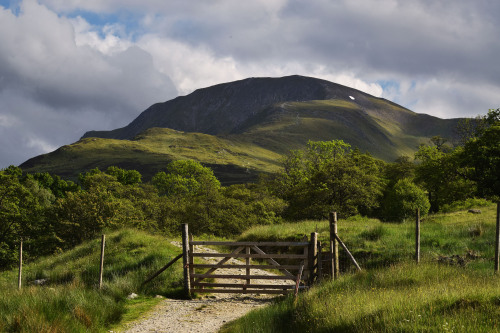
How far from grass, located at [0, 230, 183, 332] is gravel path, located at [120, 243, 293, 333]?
0.74 m

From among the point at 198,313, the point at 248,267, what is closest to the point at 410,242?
the point at 248,267

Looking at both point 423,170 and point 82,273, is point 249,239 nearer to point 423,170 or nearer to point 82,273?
point 82,273

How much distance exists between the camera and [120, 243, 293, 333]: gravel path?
37.4ft

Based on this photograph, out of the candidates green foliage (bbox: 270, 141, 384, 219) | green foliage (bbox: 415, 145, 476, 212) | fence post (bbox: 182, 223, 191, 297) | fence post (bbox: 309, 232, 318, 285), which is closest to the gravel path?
fence post (bbox: 182, 223, 191, 297)

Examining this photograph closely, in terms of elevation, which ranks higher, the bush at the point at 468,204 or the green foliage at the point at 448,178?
the green foliage at the point at 448,178

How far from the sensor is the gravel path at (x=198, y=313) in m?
11.4

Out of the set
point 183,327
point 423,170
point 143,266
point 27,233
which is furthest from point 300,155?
point 183,327

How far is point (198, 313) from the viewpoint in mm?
12961

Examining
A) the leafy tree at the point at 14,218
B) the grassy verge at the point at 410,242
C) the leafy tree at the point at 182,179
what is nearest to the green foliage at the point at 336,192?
the grassy verge at the point at 410,242

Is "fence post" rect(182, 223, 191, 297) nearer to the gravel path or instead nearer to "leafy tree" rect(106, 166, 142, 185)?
the gravel path

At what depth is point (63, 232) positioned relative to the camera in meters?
33.0

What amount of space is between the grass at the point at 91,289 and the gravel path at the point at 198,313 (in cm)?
74

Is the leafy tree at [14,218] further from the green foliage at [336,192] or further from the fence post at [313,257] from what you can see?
the fence post at [313,257]

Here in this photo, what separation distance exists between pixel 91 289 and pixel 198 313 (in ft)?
14.3
